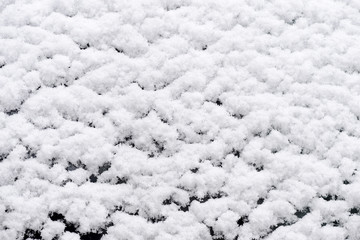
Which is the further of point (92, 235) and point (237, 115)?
point (237, 115)

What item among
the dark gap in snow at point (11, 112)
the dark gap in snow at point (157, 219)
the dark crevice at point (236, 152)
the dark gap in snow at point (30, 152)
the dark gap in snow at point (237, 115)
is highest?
the dark gap in snow at point (237, 115)

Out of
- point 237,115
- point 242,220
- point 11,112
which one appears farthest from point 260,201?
point 11,112

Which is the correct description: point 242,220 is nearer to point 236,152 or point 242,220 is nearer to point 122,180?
point 236,152

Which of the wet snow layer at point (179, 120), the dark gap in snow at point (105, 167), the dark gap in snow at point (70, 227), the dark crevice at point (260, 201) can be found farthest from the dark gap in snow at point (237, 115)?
the dark gap in snow at point (70, 227)

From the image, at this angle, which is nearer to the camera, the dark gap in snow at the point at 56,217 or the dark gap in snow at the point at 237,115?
the dark gap in snow at the point at 56,217

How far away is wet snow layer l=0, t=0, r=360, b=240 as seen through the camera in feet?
2.56

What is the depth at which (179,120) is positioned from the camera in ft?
2.81

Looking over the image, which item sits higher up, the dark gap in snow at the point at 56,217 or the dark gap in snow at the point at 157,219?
the dark gap in snow at the point at 157,219

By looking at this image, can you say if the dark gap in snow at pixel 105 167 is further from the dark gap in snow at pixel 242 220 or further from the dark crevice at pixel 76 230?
the dark gap in snow at pixel 242 220

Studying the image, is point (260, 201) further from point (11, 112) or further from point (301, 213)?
point (11, 112)

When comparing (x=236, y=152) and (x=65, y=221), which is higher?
(x=236, y=152)

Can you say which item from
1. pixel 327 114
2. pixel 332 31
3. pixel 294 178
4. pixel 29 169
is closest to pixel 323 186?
pixel 294 178

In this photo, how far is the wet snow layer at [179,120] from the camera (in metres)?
0.78

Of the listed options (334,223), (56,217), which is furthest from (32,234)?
(334,223)
